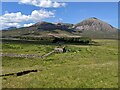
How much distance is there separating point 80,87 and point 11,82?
26.7 ft

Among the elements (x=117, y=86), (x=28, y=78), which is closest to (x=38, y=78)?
(x=28, y=78)

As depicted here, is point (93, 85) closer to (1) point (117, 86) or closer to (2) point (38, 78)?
(1) point (117, 86)

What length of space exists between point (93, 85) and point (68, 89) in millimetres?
2988

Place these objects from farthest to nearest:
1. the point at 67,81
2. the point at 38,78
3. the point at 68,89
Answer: the point at 38,78
the point at 67,81
the point at 68,89

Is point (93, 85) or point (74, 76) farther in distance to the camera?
point (74, 76)

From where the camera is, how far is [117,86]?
2703cm

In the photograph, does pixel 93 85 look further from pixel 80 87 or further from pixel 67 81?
pixel 67 81

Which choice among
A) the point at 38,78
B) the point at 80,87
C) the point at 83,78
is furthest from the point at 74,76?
the point at 80,87

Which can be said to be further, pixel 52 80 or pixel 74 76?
pixel 74 76

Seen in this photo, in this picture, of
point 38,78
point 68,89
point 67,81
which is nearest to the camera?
point 68,89

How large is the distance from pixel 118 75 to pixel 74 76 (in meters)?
5.39

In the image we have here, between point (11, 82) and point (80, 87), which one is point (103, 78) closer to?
point (80, 87)

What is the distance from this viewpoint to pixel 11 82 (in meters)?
30.2

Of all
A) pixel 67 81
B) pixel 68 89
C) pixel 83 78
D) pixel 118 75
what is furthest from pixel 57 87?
pixel 118 75
